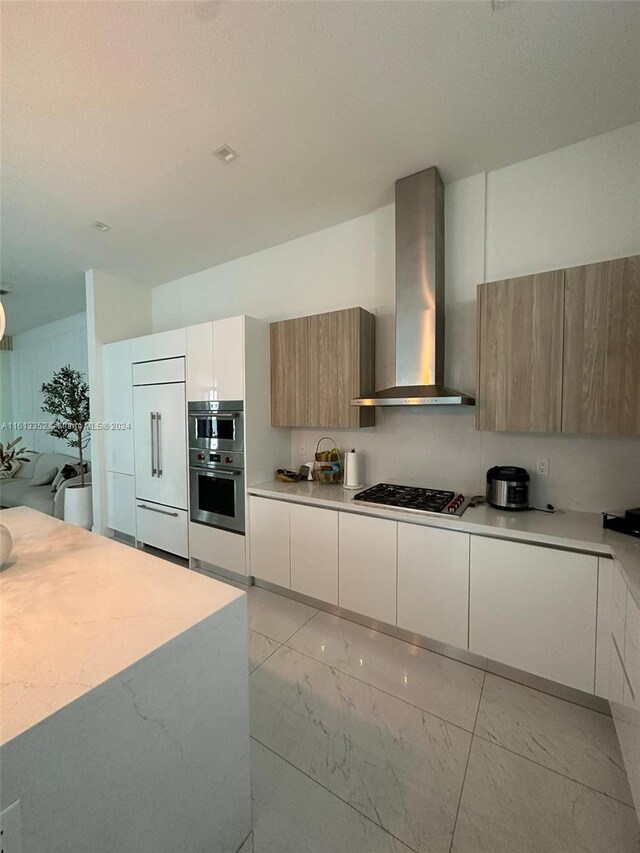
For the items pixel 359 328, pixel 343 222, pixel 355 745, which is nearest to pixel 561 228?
pixel 359 328

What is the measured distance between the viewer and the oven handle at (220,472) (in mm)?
2764

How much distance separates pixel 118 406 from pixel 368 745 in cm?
348

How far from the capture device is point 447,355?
2.40 m

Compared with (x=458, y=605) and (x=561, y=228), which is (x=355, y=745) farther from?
(x=561, y=228)

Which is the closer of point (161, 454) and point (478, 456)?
point (478, 456)

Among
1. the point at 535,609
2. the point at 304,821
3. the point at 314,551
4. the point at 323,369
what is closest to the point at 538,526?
the point at 535,609

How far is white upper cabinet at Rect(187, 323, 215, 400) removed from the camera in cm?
288

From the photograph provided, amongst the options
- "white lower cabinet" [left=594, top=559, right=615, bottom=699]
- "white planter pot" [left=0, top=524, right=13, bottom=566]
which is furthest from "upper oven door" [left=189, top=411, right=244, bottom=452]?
"white lower cabinet" [left=594, top=559, right=615, bottom=699]

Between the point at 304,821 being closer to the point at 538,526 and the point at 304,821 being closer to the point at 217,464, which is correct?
the point at 538,526

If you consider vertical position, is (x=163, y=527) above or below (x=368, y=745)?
above

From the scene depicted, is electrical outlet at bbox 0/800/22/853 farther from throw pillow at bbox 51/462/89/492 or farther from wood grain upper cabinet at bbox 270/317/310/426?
throw pillow at bbox 51/462/89/492

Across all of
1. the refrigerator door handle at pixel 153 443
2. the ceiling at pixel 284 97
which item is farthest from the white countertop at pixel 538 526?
the ceiling at pixel 284 97

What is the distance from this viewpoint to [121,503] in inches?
143

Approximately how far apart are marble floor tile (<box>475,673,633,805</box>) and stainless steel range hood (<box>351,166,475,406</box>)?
5.28ft
